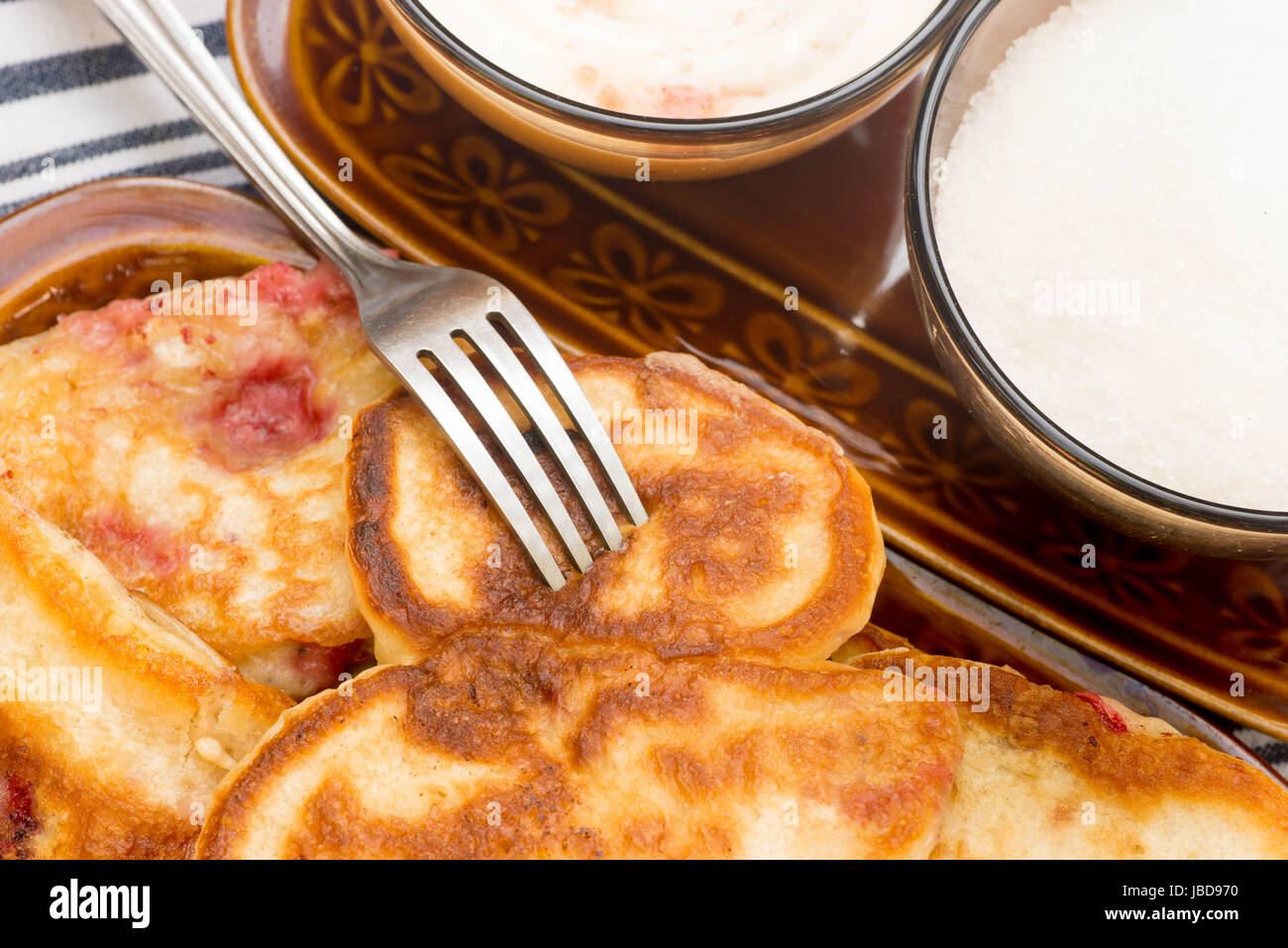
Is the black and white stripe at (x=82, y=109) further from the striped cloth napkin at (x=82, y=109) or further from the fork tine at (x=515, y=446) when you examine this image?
the fork tine at (x=515, y=446)

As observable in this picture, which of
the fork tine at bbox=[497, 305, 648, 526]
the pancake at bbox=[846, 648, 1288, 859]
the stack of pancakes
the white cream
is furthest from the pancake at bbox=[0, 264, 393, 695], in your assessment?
the pancake at bbox=[846, 648, 1288, 859]

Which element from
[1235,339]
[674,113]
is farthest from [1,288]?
[1235,339]

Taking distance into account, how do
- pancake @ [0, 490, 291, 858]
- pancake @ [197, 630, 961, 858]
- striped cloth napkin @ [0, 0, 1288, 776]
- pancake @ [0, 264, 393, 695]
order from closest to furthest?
pancake @ [197, 630, 961, 858] < pancake @ [0, 490, 291, 858] < pancake @ [0, 264, 393, 695] < striped cloth napkin @ [0, 0, 1288, 776]

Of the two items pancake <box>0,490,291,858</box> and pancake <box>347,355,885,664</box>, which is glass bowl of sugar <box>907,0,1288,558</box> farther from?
pancake <box>0,490,291,858</box>

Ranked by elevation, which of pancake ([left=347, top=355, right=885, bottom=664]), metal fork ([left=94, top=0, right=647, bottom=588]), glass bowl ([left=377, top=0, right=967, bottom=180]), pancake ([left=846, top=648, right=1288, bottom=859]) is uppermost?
glass bowl ([left=377, top=0, right=967, bottom=180])

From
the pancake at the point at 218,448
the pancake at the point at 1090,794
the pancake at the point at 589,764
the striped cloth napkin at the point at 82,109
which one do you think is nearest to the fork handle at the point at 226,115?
the pancake at the point at 218,448

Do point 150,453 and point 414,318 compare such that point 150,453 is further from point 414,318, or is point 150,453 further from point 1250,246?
point 1250,246
